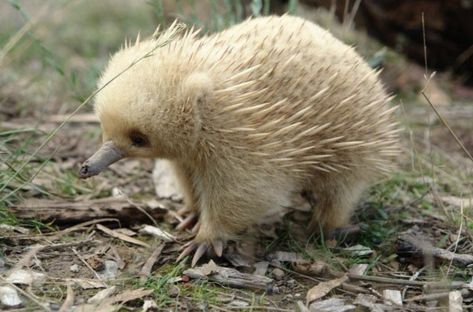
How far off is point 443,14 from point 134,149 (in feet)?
11.1

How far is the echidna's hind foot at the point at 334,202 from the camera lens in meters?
3.45

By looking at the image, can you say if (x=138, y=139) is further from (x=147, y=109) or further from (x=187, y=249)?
(x=187, y=249)

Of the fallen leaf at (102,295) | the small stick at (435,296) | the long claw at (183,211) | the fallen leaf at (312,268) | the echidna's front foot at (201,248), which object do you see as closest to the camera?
the fallen leaf at (102,295)

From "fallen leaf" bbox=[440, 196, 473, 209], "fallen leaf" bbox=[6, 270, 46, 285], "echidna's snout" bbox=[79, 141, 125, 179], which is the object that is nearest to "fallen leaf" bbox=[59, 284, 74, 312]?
"fallen leaf" bbox=[6, 270, 46, 285]

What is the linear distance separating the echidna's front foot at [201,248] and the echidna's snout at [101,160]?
0.58m

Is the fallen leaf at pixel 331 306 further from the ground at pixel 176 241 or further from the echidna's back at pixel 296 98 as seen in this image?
the echidna's back at pixel 296 98

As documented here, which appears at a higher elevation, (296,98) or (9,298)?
(296,98)

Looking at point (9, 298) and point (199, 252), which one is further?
point (199, 252)

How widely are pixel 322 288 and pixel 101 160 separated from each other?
115 centimetres

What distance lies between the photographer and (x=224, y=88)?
2.98m

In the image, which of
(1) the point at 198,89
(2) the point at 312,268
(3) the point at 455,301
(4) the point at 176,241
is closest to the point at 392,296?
(3) the point at 455,301

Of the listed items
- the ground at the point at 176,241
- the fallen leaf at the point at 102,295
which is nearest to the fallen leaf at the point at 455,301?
the ground at the point at 176,241

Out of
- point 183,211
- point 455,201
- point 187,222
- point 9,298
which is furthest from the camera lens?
point 455,201

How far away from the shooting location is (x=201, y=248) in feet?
10.5
